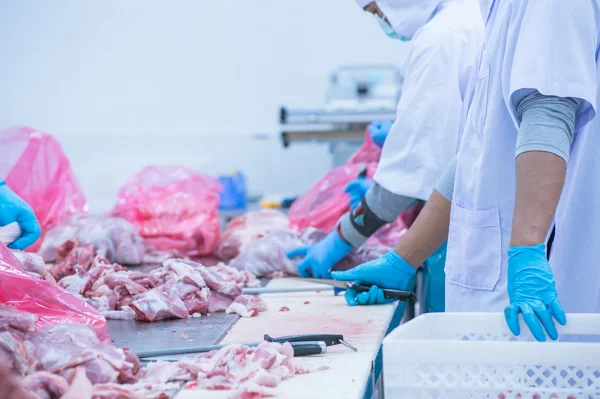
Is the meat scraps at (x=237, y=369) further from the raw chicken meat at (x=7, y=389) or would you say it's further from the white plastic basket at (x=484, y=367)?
the raw chicken meat at (x=7, y=389)

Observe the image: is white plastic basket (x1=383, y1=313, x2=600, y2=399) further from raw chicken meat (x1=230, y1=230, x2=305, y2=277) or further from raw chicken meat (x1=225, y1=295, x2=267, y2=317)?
raw chicken meat (x1=230, y1=230, x2=305, y2=277)

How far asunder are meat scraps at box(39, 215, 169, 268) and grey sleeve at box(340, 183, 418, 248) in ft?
2.76

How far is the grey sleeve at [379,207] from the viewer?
8.89 ft

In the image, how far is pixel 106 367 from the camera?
143 centimetres

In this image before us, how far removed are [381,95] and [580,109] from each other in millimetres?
3657

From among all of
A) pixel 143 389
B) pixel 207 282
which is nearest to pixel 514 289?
pixel 143 389

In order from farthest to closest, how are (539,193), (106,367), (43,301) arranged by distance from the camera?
(43,301)
(539,193)
(106,367)

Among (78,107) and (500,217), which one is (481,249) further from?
(78,107)

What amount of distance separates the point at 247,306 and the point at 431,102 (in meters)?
0.99

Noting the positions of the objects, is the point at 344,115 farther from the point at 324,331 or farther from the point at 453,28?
the point at 324,331

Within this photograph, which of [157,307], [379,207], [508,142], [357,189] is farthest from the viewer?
[357,189]


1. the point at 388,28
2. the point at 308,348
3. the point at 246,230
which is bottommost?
the point at 246,230

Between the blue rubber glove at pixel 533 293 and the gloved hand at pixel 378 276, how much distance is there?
704mm

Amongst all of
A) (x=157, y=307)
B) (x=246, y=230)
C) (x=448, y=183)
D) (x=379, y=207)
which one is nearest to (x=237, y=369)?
(x=157, y=307)
